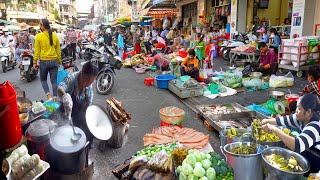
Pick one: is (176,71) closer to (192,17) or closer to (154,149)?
(154,149)

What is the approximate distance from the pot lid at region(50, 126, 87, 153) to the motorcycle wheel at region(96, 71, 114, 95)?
488cm

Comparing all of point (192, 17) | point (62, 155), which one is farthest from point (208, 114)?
point (192, 17)

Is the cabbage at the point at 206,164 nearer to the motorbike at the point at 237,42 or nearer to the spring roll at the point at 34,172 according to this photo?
the spring roll at the point at 34,172

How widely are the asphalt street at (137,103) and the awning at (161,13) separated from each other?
55.4ft

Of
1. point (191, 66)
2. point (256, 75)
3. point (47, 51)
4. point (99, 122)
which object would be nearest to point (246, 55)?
point (256, 75)

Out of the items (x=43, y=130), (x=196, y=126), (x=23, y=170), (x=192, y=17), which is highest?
(x=192, y=17)

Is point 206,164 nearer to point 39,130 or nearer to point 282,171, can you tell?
point 282,171

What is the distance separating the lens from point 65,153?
9.86ft

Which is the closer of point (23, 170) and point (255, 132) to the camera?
point (23, 170)

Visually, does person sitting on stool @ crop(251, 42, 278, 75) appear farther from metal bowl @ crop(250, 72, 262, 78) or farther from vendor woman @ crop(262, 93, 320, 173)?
vendor woman @ crop(262, 93, 320, 173)

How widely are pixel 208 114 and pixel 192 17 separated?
18.3 metres

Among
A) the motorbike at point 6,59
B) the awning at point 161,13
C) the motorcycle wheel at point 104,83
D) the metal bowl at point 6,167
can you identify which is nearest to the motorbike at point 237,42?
the motorcycle wheel at point 104,83

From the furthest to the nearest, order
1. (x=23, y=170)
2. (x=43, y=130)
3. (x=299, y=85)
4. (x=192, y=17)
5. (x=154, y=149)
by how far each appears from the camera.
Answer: (x=192, y=17) < (x=299, y=85) < (x=154, y=149) < (x=43, y=130) < (x=23, y=170)

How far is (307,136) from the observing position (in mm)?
2820
